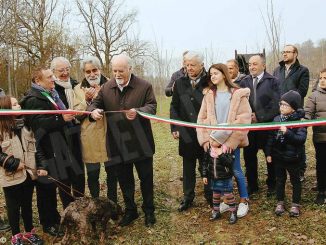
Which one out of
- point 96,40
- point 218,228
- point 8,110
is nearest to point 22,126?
point 8,110

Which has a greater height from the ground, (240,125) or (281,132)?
(240,125)

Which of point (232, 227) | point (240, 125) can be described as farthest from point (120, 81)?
point (232, 227)

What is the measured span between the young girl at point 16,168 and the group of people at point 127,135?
1 cm

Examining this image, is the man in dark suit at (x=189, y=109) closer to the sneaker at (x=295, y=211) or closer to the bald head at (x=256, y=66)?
the bald head at (x=256, y=66)

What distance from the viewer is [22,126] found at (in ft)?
13.2

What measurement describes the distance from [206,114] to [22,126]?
87.7 inches

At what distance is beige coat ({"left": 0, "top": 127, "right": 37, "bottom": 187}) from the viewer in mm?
3896

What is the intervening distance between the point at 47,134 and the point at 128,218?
1532 millimetres

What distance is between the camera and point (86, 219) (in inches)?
156

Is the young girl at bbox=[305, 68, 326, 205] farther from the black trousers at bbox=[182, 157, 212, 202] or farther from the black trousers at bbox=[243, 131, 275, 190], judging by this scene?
the black trousers at bbox=[182, 157, 212, 202]

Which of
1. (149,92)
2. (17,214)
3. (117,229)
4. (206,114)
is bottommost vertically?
(117,229)

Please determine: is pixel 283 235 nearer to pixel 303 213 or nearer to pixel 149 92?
pixel 303 213

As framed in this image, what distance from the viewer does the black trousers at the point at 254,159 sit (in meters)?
4.99

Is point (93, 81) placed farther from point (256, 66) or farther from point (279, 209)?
point (279, 209)
